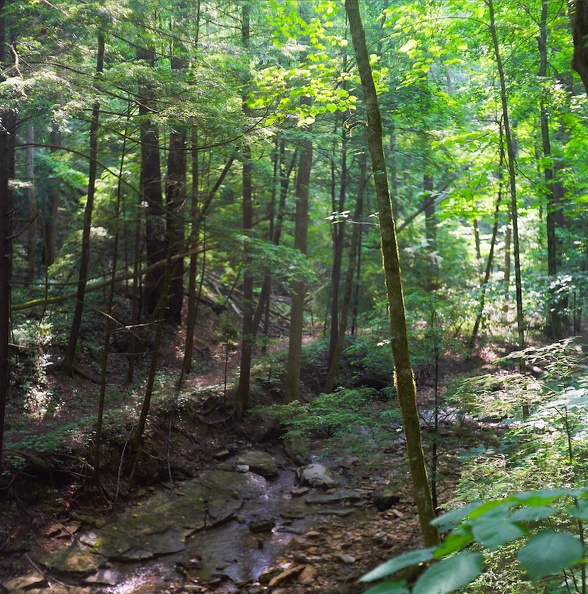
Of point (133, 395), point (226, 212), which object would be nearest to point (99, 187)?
point (226, 212)

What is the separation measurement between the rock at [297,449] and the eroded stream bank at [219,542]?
95cm

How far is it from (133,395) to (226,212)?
19.4 ft

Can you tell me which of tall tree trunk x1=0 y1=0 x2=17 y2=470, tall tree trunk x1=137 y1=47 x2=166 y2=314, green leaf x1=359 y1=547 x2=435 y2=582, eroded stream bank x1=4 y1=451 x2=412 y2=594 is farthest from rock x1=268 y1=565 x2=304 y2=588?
green leaf x1=359 y1=547 x2=435 y2=582

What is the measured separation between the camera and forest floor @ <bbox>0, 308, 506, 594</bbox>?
21.6 feet

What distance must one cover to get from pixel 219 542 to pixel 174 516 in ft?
3.10

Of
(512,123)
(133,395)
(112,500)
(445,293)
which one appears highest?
(512,123)

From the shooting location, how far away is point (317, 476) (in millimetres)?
9781

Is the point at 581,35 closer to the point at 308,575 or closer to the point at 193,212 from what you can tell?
the point at 308,575

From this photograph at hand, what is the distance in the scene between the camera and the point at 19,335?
10500 mm

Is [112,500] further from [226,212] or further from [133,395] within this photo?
[226,212]

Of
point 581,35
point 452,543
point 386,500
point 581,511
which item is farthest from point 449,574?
point 386,500

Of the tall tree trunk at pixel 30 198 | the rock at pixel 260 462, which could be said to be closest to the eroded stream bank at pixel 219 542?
the rock at pixel 260 462

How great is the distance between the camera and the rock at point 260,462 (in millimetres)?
10273

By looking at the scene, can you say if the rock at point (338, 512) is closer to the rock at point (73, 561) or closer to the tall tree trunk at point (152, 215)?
the rock at point (73, 561)
